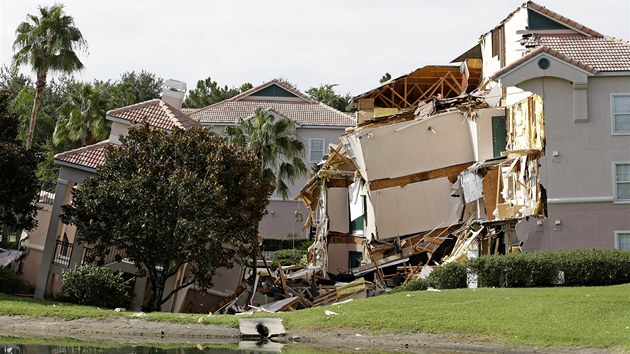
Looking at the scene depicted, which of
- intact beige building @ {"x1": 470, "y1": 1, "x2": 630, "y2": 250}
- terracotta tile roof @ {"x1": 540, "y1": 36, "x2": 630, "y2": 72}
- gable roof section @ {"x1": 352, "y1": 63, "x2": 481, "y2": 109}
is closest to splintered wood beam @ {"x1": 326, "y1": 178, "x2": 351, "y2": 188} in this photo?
gable roof section @ {"x1": 352, "y1": 63, "x2": 481, "y2": 109}

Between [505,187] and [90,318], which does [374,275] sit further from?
[90,318]

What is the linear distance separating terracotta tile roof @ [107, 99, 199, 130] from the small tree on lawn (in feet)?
19.9

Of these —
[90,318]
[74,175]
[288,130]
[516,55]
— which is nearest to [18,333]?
[90,318]

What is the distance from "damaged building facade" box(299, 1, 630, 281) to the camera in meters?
36.1

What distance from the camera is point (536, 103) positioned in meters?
36.7

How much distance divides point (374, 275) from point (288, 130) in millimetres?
16992

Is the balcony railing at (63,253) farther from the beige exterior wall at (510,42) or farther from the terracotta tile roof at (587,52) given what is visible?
the beige exterior wall at (510,42)

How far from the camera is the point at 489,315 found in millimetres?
26281

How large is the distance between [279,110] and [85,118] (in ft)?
53.0

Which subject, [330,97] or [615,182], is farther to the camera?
[330,97]

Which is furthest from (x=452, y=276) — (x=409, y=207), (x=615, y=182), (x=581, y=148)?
(x=409, y=207)

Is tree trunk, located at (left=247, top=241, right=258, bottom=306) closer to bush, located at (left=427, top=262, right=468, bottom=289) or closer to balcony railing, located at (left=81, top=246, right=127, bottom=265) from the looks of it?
balcony railing, located at (left=81, top=246, right=127, bottom=265)

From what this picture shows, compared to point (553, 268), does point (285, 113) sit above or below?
above

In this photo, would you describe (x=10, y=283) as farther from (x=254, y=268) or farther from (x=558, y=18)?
(x=558, y=18)
